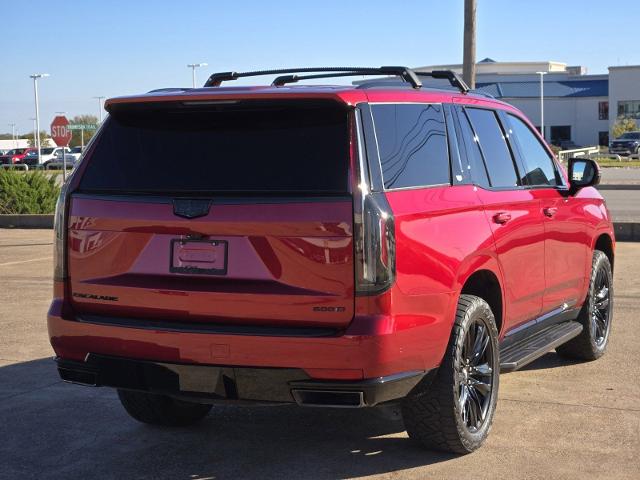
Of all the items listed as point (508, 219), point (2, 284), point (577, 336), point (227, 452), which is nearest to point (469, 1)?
point (2, 284)

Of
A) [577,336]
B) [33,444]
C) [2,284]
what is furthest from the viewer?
[2,284]

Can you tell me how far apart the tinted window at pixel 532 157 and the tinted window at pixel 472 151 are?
2.14ft

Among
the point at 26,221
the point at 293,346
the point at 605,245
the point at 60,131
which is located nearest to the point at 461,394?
the point at 293,346

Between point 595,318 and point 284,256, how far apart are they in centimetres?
385

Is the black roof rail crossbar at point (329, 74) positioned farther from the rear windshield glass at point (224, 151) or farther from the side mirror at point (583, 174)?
the side mirror at point (583, 174)

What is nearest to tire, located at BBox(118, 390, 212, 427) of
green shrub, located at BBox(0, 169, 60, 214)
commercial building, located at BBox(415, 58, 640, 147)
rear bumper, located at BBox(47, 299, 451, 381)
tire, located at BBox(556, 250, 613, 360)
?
rear bumper, located at BBox(47, 299, 451, 381)

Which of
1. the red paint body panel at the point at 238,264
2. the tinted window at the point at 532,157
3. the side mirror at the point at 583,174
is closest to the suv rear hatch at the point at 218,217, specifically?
the red paint body panel at the point at 238,264

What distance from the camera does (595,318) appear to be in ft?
25.2

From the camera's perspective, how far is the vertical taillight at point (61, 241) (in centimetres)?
505

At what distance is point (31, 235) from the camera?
18.4 meters

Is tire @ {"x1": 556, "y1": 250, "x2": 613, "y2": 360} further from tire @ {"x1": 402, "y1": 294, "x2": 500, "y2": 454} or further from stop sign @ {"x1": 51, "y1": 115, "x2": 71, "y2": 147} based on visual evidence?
stop sign @ {"x1": 51, "y1": 115, "x2": 71, "y2": 147}

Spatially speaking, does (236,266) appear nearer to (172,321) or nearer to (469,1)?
(172,321)

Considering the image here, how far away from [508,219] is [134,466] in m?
2.45

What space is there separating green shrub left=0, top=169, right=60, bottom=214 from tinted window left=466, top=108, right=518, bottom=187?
16.5 metres
